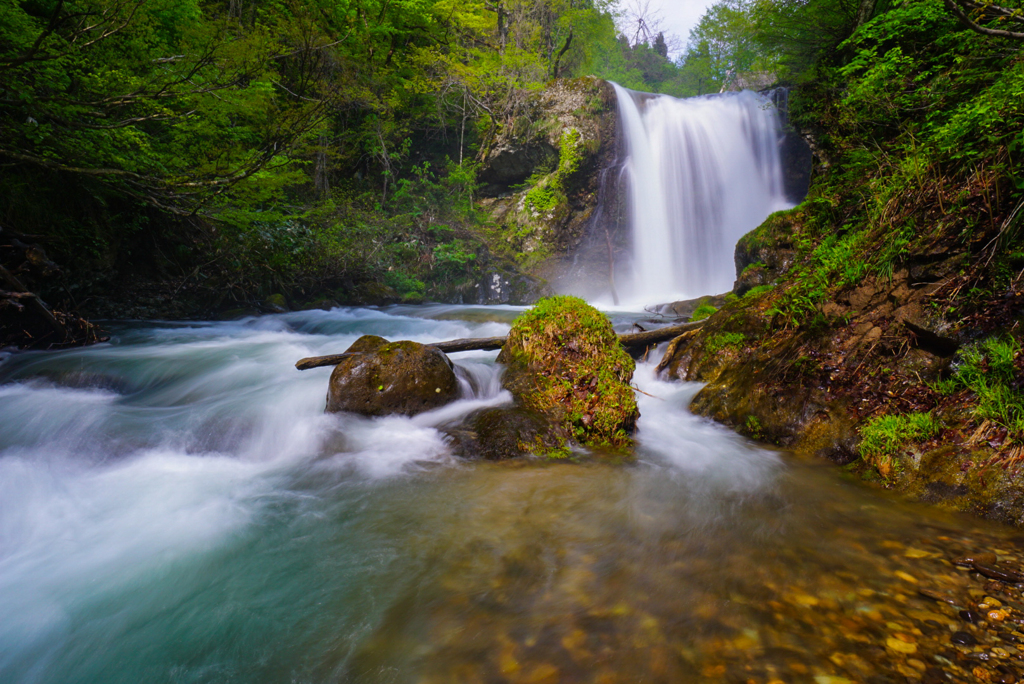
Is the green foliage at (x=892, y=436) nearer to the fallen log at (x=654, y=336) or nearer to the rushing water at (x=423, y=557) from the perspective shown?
the rushing water at (x=423, y=557)

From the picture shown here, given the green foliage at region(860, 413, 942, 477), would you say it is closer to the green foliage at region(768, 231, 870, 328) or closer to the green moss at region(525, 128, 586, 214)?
the green foliage at region(768, 231, 870, 328)

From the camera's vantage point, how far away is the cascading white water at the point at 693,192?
15836mm

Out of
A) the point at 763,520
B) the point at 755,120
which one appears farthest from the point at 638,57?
the point at 763,520

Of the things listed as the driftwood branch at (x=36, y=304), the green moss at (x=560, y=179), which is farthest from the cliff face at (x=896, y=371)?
the green moss at (x=560, y=179)

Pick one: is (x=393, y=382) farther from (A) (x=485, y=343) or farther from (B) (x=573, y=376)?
(B) (x=573, y=376)

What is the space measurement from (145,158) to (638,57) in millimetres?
48990

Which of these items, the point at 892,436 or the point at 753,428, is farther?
the point at 753,428

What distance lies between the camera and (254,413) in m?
4.86

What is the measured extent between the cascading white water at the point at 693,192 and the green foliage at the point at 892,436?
12.2m

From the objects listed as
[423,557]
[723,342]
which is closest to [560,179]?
[723,342]

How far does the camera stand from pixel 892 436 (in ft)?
11.0

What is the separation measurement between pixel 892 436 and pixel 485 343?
4.01 metres

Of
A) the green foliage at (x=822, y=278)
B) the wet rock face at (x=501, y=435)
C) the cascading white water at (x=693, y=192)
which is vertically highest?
the cascading white water at (x=693, y=192)

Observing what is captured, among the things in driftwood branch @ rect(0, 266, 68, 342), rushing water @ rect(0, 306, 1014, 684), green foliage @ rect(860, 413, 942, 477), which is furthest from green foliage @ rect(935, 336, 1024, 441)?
driftwood branch @ rect(0, 266, 68, 342)
